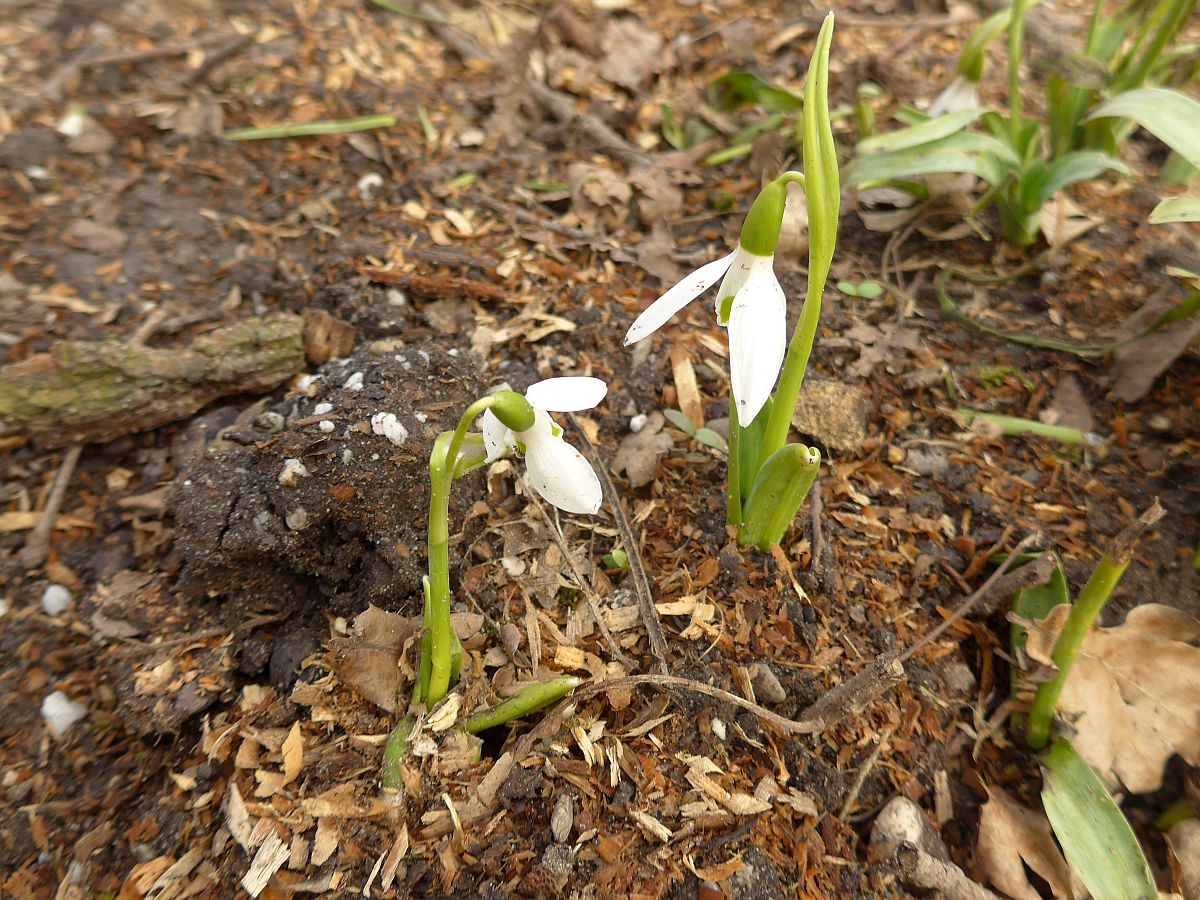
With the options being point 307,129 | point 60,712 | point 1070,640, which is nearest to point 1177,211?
point 1070,640

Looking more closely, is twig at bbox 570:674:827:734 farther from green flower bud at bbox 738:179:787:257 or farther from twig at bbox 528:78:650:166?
twig at bbox 528:78:650:166

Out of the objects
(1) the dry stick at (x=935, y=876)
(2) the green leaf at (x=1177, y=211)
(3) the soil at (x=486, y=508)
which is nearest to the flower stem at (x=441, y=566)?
(3) the soil at (x=486, y=508)

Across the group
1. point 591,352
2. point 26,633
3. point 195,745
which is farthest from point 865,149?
point 26,633

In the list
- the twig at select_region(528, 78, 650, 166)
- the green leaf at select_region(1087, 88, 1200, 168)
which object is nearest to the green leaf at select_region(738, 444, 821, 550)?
the green leaf at select_region(1087, 88, 1200, 168)

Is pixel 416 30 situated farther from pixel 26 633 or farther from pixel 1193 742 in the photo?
pixel 1193 742

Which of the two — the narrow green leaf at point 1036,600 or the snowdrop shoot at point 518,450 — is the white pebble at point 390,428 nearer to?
the snowdrop shoot at point 518,450

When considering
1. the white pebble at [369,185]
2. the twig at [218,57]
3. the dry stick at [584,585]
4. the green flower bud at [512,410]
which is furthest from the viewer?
the twig at [218,57]
